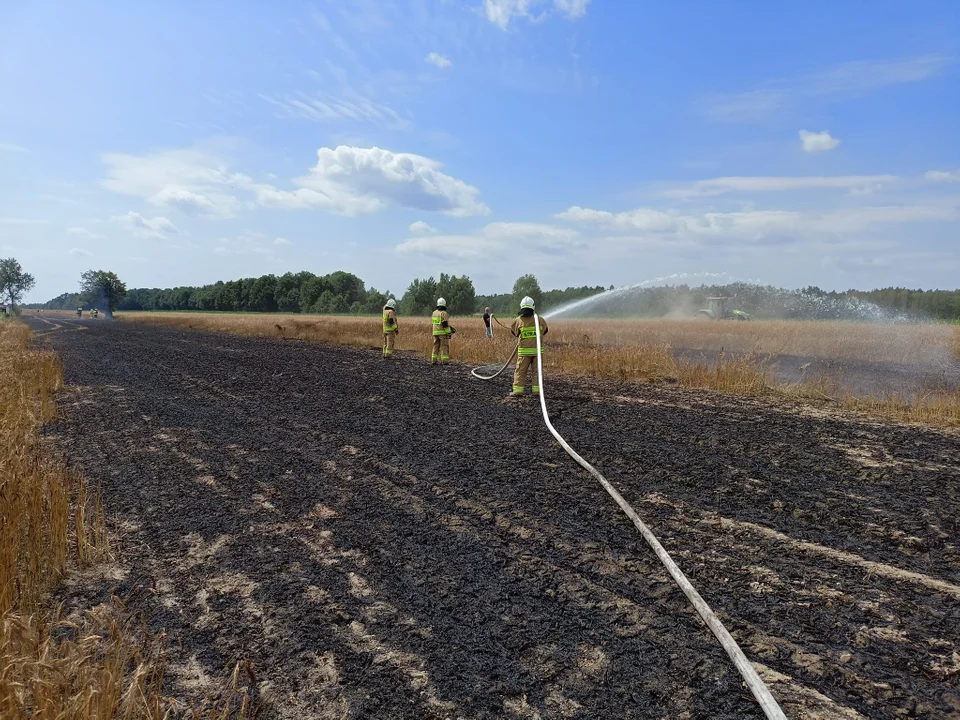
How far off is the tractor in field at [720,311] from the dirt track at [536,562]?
48.5 metres

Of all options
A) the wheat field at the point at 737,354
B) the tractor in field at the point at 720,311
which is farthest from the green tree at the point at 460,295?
the wheat field at the point at 737,354

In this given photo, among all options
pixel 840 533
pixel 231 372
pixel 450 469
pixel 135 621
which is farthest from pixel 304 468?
pixel 231 372

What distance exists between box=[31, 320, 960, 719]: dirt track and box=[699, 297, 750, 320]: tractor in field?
48.5 metres

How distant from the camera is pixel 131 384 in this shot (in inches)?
501

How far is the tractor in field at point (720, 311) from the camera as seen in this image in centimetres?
5306

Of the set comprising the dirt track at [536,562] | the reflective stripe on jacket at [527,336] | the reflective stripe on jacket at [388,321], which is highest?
the reflective stripe on jacket at [388,321]

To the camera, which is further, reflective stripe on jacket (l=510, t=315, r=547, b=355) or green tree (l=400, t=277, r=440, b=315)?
green tree (l=400, t=277, r=440, b=315)

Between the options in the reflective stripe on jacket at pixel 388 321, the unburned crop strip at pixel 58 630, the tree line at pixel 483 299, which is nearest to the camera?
the unburned crop strip at pixel 58 630

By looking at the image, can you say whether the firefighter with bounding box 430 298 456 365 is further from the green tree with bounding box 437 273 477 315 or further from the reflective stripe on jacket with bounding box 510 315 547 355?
the green tree with bounding box 437 273 477 315

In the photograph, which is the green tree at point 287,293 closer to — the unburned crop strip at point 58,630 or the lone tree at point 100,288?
the lone tree at point 100,288

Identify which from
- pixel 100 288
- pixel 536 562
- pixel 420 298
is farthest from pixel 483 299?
pixel 536 562

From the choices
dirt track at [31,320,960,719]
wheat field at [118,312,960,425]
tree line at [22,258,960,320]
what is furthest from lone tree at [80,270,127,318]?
dirt track at [31,320,960,719]

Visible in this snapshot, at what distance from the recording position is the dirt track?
109 inches

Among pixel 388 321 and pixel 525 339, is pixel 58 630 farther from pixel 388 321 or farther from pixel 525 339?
pixel 388 321
